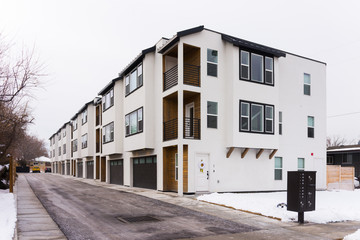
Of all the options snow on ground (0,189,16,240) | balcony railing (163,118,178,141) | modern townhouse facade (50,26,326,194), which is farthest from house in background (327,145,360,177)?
snow on ground (0,189,16,240)

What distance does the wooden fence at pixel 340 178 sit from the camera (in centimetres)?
2545

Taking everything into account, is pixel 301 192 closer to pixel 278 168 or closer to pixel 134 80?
pixel 278 168

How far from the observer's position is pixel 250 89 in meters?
20.9

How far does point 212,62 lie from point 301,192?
11.3m

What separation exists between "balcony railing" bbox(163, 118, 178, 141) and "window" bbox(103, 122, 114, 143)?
1005 centimetres

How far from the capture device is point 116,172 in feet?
99.3

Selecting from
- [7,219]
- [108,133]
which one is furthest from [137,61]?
[7,219]

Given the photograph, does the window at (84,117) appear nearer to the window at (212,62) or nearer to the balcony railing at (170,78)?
the balcony railing at (170,78)

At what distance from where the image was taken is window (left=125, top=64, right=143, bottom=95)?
934 inches

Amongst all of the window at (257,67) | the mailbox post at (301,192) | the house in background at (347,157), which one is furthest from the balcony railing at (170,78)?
the house in background at (347,157)

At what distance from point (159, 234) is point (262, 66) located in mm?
15483

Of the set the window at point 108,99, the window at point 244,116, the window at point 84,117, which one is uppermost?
the window at point 108,99

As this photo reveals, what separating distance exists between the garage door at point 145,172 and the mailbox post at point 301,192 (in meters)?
12.5

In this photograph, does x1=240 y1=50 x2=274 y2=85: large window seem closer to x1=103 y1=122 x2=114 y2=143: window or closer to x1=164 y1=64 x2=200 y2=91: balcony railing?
x1=164 y1=64 x2=200 y2=91: balcony railing
